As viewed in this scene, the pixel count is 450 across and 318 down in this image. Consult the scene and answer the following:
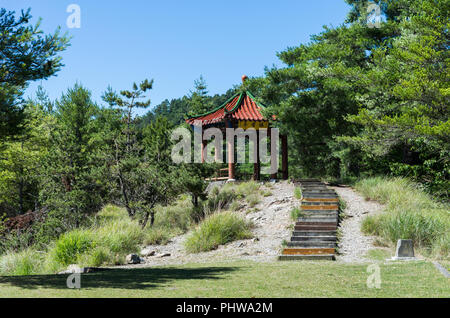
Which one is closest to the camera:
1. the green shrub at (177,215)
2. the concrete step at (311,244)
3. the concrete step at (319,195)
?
the concrete step at (311,244)

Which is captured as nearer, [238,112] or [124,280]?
[124,280]

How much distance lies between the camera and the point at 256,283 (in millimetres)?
6672

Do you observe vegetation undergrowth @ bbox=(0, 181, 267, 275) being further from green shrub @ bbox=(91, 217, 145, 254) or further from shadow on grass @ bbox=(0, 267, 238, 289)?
shadow on grass @ bbox=(0, 267, 238, 289)

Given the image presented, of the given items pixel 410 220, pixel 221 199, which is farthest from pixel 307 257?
pixel 221 199

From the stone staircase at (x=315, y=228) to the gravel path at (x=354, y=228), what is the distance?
11.2 inches

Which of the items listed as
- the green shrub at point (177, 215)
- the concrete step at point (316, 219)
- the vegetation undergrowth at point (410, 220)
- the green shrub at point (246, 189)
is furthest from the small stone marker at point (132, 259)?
the green shrub at point (246, 189)

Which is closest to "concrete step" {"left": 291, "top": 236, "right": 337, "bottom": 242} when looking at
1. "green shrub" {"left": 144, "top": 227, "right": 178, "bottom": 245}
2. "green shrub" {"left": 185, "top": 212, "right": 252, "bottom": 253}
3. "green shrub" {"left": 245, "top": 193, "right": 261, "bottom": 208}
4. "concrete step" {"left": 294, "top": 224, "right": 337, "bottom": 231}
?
"concrete step" {"left": 294, "top": 224, "right": 337, "bottom": 231}

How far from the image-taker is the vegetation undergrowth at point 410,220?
35.7 ft

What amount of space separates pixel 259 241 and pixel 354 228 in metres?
2.88

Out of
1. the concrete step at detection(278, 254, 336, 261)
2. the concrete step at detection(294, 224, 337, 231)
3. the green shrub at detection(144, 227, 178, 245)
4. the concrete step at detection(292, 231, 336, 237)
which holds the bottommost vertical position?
the green shrub at detection(144, 227, 178, 245)

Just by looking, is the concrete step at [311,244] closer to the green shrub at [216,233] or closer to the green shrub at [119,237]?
the green shrub at [216,233]

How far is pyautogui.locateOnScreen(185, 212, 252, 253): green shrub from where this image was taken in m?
12.8

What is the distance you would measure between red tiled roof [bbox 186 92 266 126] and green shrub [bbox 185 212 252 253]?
6648mm

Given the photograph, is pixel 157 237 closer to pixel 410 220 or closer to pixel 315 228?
pixel 315 228
